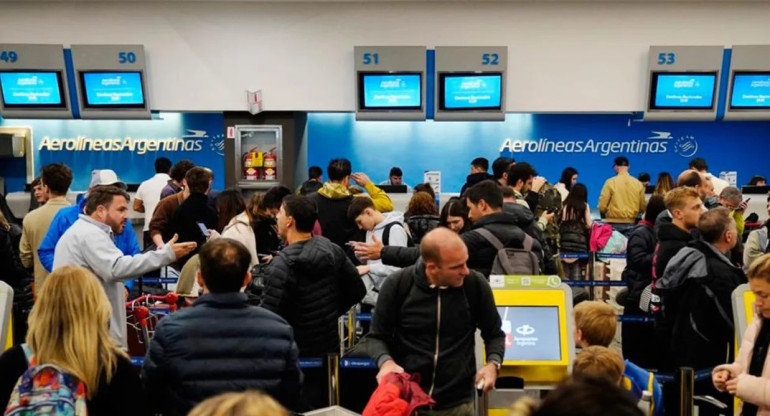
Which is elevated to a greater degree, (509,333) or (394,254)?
(394,254)

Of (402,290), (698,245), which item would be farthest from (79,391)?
(698,245)

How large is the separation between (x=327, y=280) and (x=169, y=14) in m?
7.13

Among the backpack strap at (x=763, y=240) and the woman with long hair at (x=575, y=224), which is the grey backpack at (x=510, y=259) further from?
the woman with long hair at (x=575, y=224)

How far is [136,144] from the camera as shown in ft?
45.3

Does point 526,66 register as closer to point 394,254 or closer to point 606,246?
point 606,246

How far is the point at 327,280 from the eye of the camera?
4.55 m

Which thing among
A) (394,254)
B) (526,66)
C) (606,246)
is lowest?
(606,246)

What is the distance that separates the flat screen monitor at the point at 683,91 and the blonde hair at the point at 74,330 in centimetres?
905

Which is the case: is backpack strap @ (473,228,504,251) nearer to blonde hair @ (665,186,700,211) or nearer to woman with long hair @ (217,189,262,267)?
blonde hair @ (665,186,700,211)

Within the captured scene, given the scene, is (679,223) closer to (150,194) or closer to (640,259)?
(640,259)

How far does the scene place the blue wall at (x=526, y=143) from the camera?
13.6 meters

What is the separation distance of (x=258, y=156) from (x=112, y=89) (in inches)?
81.6

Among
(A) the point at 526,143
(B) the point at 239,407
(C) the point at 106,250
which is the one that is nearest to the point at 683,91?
(A) the point at 526,143

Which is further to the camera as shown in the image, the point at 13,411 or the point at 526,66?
the point at 526,66
